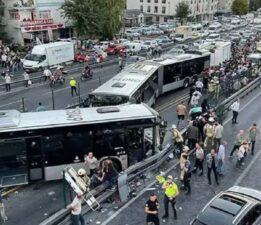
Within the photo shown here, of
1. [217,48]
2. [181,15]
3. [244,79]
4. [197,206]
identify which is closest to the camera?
[197,206]

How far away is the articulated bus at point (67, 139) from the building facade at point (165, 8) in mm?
87233

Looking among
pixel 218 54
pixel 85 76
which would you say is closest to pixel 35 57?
pixel 85 76

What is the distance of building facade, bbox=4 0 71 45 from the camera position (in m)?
55.3

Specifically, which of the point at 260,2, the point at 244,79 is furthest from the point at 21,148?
the point at 260,2

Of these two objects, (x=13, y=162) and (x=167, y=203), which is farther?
(x=13, y=162)

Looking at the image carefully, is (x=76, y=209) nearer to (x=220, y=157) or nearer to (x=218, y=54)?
(x=220, y=157)

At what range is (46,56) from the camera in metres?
41.9

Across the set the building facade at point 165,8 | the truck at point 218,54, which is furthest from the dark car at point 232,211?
the building facade at point 165,8

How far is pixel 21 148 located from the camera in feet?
52.7

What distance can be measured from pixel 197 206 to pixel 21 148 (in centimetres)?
664

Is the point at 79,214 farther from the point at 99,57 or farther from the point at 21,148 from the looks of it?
the point at 99,57

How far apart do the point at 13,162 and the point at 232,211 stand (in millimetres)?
8178

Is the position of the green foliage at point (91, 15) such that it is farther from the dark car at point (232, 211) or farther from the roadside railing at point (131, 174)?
the dark car at point (232, 211)

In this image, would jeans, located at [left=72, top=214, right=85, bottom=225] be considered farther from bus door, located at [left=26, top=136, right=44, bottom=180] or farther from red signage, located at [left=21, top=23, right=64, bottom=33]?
red signage, located at [left=21, top=23, right=64, bottom=33]
